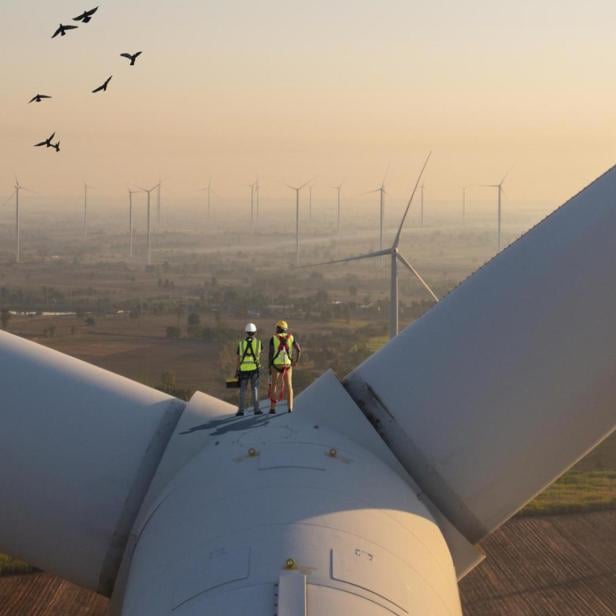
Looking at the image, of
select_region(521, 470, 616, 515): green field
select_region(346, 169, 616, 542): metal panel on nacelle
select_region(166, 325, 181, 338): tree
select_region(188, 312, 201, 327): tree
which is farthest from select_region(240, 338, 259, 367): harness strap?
select_region(188, 312, 201, 327): tree

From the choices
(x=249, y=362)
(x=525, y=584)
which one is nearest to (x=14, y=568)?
(x=525, y=584)

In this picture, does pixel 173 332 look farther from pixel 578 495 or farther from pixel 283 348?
pixel 283 348

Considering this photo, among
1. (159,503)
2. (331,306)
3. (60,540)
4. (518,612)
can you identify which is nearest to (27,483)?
(60,540)

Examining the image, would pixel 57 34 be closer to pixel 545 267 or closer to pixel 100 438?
pixel 100 438

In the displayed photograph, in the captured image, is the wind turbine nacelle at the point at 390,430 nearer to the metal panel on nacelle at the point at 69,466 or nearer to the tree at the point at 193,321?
the metal panel on nacelle at the point at 69,466

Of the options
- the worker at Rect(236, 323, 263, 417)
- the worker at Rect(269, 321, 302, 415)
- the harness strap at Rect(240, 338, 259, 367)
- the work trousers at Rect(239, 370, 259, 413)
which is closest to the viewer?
the worker at Rect(269, 321, 302, 415)

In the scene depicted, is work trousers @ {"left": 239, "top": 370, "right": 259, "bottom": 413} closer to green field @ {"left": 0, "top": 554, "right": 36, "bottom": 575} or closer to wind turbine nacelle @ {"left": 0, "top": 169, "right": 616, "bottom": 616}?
wind turbine nacelle @ {"left": 0, "top": 169, "right": 616, "bottom": 616}
